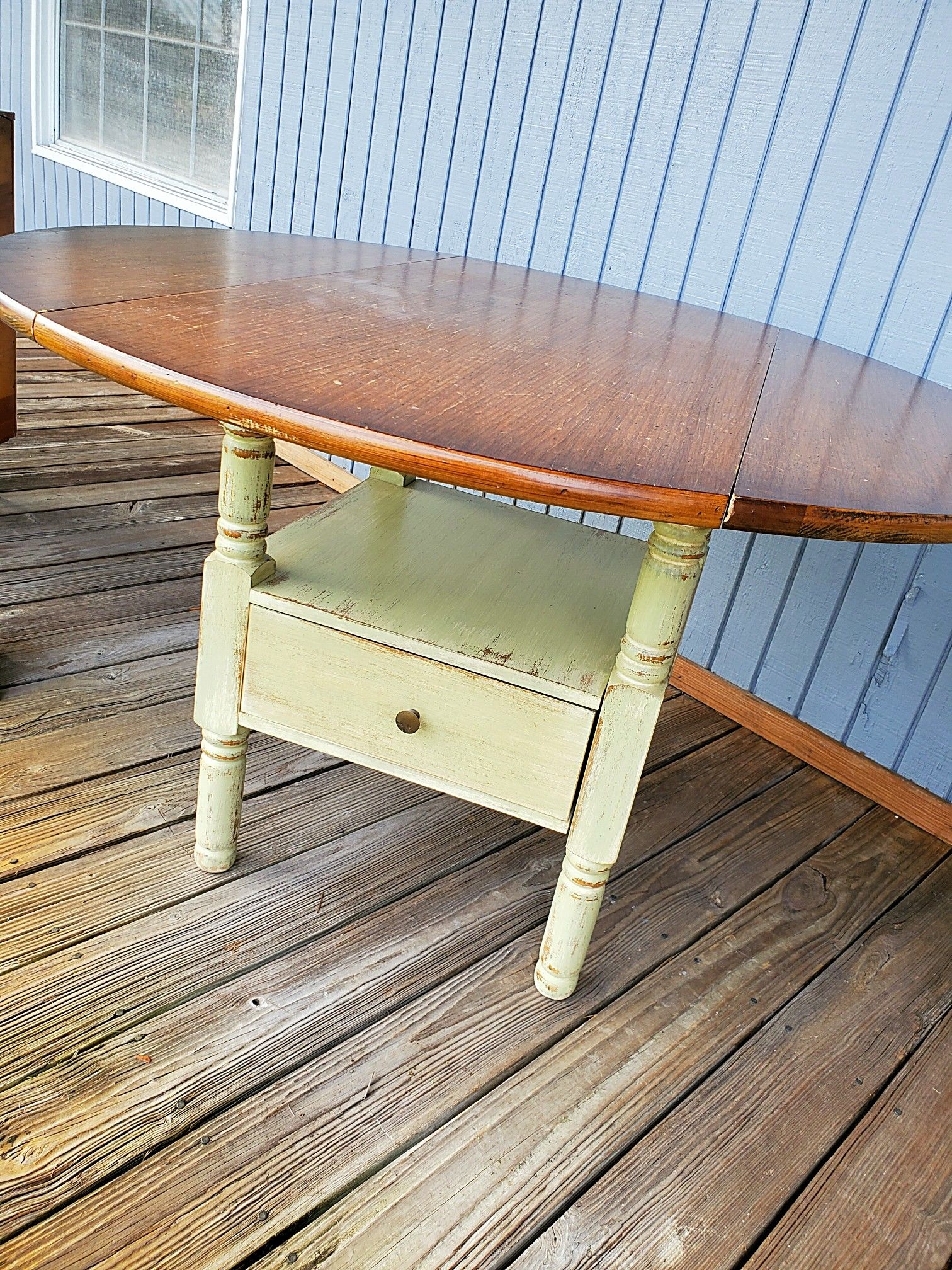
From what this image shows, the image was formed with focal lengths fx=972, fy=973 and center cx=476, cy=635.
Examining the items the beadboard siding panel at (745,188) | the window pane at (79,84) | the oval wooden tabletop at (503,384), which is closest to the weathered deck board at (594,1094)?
the beadboard siding panel at (745,188)

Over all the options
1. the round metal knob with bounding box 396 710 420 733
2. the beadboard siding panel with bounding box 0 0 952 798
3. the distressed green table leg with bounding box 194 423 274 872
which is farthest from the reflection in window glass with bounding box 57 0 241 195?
the round metal knob with bounding box 396 710 420 733

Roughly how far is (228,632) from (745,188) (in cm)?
120

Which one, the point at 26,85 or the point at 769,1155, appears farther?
the point at 26,85

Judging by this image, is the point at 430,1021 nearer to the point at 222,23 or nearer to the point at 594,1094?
the point at 594,1094

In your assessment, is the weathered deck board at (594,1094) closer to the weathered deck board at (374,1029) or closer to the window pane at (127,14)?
the weathered deck board at (374,1029)

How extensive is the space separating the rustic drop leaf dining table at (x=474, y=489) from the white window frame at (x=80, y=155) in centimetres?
177

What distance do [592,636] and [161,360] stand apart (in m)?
0.54

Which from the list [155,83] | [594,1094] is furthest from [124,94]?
[594,1094]

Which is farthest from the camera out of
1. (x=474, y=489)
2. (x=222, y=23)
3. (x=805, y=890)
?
(x=222, y=23)

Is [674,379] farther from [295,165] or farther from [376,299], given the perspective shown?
[295,165]

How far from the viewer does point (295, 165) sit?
2.57m

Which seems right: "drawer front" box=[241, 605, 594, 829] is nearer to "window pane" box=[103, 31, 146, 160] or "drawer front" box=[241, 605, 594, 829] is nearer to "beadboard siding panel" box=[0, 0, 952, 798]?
"beadboard siding panel" box=[0, 0, 952, 798]

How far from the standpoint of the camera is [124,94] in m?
3.41

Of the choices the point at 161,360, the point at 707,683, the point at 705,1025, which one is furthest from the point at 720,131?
the point at 705,1025
